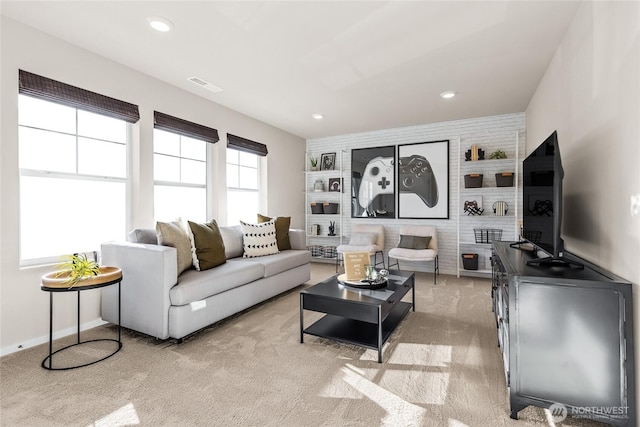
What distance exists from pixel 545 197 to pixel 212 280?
2578mm

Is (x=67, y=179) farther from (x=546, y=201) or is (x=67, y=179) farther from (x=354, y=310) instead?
(x=546, y=201)

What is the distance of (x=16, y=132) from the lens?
243cm

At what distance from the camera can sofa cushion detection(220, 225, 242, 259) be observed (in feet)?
12.3

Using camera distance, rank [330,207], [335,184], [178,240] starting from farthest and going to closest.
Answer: [335,184], [330,207], [178,240]

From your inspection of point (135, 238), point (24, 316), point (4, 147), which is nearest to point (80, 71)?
point (4, 147)

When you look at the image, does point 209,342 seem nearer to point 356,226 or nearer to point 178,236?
point 178,236

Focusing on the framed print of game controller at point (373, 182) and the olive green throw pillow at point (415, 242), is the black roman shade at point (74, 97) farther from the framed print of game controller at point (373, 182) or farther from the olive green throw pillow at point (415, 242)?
the olive green throw pillow at point (415, 242)

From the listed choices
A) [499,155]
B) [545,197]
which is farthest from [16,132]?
[499,155]

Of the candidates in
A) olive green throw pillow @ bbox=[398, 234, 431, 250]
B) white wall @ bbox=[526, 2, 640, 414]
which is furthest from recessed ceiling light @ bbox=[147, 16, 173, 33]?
olive green throw pillow @ bbox=[398, 234, 431, 250]

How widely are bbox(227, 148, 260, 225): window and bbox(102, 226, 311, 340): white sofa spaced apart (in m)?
1.56

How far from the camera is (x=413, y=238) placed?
Answer: 16.2 ft

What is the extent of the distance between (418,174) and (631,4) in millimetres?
3775

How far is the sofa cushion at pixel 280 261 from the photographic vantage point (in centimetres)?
351

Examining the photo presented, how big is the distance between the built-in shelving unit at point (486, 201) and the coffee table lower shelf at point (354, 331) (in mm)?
2578
